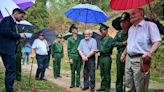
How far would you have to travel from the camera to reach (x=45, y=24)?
105 feet

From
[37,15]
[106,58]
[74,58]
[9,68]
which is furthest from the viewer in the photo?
[37,15]

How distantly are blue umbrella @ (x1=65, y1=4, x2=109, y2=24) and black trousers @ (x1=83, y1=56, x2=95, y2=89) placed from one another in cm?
115

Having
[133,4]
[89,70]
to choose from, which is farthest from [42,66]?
[133,4]

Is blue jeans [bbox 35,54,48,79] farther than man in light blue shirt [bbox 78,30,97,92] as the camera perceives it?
Yes

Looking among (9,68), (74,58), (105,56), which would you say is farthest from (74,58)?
(9,68)

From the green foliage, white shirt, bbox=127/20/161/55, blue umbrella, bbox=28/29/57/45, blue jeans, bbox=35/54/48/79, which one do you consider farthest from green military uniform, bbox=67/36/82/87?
the green foliage

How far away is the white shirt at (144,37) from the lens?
552 centimetres

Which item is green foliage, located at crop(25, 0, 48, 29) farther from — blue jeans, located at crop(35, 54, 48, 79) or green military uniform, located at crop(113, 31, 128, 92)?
green military uniform, located at crop(113, 31, 128, 92)

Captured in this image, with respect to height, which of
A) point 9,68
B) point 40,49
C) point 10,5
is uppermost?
point 10,5

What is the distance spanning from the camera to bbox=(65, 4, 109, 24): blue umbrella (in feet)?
31.9

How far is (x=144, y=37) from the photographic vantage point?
5570 mm

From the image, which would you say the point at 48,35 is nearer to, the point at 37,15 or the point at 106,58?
the point at 106,58

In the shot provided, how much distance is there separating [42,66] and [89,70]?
2681 mm

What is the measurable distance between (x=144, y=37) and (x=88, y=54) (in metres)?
4.05
